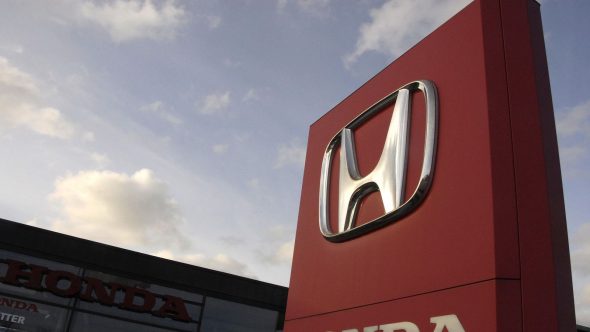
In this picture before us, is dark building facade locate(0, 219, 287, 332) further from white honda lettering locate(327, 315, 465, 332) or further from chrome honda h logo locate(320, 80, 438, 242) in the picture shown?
white honda lettering locate(327, 315, 465, 332)

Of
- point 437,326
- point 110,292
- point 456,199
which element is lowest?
point 437,326

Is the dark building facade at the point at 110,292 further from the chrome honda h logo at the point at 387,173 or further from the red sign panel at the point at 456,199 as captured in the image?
the chrome honda h logo at the point at 387,173

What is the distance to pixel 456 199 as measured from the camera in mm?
4828

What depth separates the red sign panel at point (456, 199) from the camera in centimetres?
423

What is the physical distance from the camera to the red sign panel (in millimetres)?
4234

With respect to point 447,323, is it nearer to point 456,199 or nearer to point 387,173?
point 456,199

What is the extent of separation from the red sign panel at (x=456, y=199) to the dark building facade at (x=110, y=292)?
9.23 metres

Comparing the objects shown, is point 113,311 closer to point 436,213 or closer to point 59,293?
point 59,293

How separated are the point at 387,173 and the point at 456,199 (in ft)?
3.84

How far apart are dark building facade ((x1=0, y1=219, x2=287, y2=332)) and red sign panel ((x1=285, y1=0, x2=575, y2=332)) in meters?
9.23

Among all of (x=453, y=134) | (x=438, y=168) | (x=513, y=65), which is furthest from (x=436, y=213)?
(x=513, y=65)

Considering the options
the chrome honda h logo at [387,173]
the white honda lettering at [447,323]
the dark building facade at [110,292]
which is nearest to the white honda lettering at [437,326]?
the white honda lettering at [447,323]

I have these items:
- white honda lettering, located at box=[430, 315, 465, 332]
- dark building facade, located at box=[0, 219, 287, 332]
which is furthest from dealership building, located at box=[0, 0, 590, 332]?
dark building facade, located at box=[0, 219, 287, 332]

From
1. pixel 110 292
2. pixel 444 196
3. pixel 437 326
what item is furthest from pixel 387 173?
pixel 110 292
